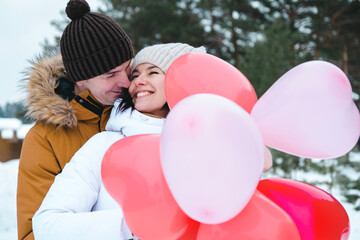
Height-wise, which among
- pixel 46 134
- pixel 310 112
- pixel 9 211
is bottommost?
pixel 9 211

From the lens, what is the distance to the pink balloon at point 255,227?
33.5 inches

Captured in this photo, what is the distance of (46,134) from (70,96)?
→ 0.27 meters

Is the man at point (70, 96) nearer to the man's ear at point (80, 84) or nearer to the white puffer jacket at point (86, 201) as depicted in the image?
the man's ear at point (80, 84)

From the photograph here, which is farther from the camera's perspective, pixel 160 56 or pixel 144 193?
pixel 160 56

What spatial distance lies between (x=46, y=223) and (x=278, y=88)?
844mm

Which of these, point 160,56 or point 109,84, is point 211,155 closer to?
point 160,56

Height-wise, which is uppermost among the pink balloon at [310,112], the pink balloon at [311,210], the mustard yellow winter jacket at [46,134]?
the pink balloon at [310,112]

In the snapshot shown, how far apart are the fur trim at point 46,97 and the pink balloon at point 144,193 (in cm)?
79

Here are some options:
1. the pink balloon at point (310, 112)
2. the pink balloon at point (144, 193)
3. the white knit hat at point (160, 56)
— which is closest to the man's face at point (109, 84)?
the white knit hat at point (160, 56)

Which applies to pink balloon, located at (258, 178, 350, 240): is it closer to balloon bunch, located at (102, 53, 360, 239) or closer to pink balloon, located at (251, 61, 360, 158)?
balloon bunch, located at (102, 53, 360, 239)

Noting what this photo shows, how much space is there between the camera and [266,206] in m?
0.89

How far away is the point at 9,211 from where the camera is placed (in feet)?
18.4

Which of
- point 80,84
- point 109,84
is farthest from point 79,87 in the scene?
point 109,84

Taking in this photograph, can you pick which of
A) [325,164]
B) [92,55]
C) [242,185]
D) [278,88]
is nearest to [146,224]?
[242,185]
